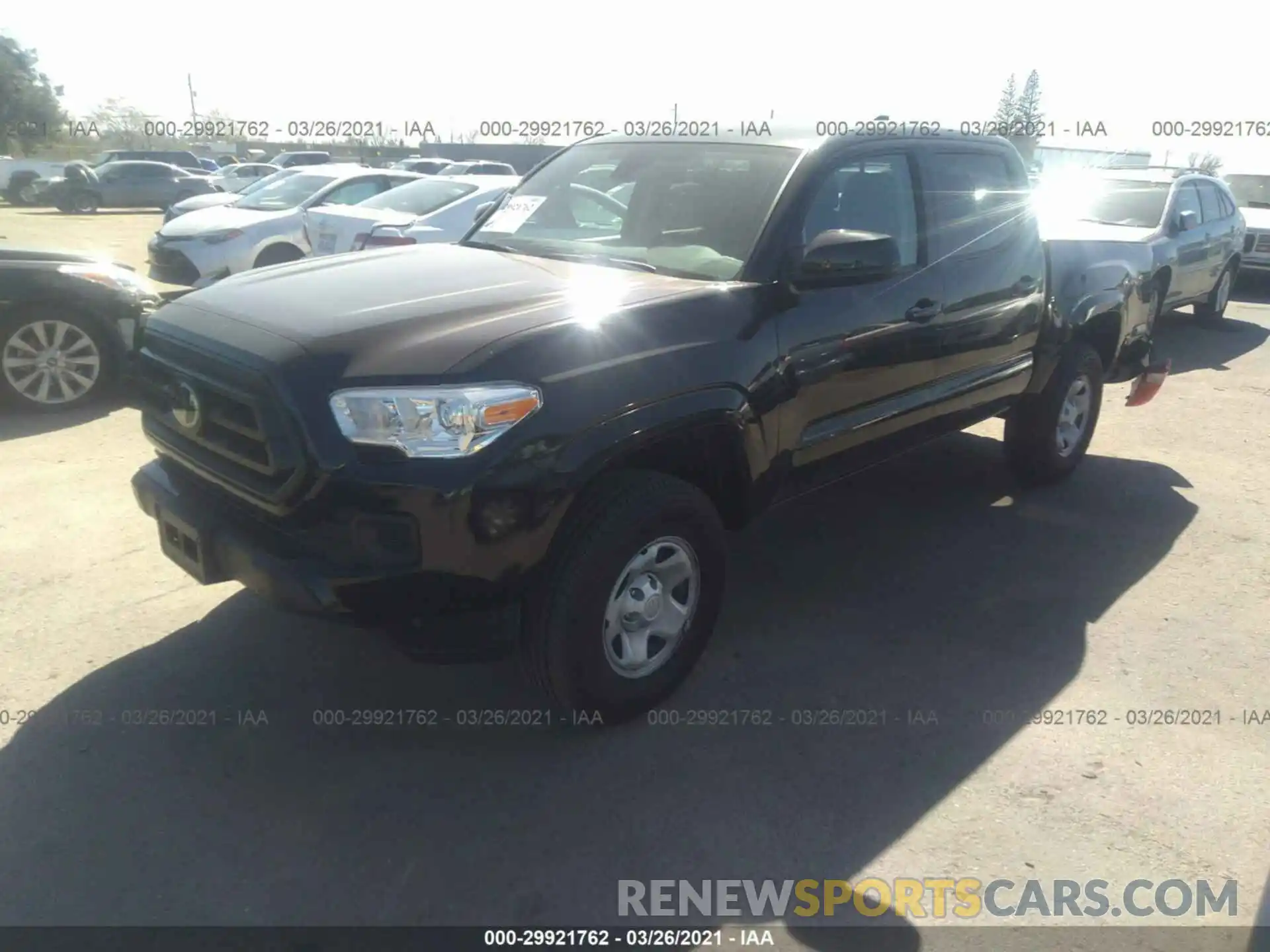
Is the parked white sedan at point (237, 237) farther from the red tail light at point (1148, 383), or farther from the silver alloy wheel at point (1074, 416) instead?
the red tail light at point (1148, 383)

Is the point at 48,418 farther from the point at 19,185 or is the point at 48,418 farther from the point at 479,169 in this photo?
the point at 19,185

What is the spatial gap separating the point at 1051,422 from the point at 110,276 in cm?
600

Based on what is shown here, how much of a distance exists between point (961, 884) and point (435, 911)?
143cm

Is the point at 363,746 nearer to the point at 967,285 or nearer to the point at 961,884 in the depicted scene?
the point at 961,884

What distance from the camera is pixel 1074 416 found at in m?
5.78

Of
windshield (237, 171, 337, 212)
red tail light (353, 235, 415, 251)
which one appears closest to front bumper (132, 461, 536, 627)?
red tail light (353, 235, 415, 251)

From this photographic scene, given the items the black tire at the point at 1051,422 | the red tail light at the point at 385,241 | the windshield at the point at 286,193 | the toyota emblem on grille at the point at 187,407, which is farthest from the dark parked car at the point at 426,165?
the toyota emblem on grille at the point at 187,407

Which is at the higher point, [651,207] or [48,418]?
[651,207]

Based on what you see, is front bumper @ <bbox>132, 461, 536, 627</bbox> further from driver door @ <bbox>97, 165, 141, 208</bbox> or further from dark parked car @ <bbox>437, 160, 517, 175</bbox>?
driver door @ <bbox>97, 165, 141, 208</bbox>

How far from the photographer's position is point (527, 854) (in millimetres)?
2779

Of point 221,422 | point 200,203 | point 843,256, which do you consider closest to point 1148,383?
point 843,256

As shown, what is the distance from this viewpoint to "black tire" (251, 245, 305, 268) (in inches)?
422

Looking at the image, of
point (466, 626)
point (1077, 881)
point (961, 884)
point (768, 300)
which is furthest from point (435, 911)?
point (768, 300)

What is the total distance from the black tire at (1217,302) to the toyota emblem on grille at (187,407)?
1167 centimetres
